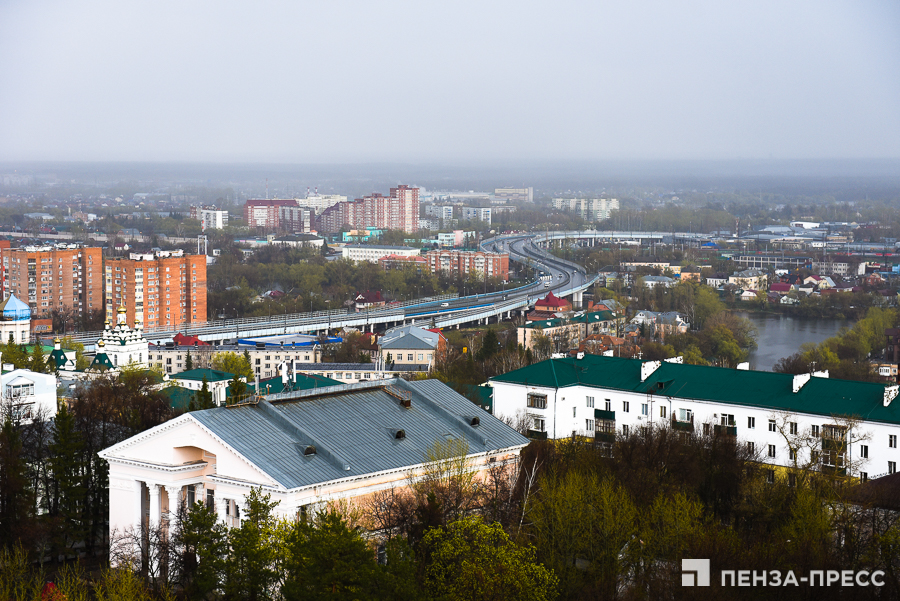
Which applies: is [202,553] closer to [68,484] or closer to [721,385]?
[68,484]

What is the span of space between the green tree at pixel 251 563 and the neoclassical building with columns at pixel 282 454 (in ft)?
3.57

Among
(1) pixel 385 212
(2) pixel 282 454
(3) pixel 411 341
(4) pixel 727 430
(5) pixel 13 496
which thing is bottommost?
(1) pixel 385 212

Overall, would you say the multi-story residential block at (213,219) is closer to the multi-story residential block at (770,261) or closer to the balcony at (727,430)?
the multi-story residential block at (770,261)

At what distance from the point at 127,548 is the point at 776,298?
41.5 meters

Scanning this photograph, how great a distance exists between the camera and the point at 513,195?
548 feet

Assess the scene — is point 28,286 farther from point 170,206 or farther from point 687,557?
point 170,206

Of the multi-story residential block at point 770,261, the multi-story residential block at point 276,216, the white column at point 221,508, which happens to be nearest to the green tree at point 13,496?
the white column at point 221,508

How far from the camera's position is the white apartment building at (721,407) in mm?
13734

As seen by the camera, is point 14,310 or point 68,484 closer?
A: point 68,484

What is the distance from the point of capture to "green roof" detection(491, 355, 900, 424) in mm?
14203

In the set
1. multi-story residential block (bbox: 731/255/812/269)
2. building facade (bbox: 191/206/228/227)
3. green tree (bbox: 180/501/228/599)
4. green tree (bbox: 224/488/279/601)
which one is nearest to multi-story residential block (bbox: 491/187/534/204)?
building facade (bbox: 191/206/228/227)

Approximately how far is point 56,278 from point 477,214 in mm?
80398

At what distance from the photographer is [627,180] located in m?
198

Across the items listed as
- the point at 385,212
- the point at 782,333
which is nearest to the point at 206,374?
the point at 782,333
